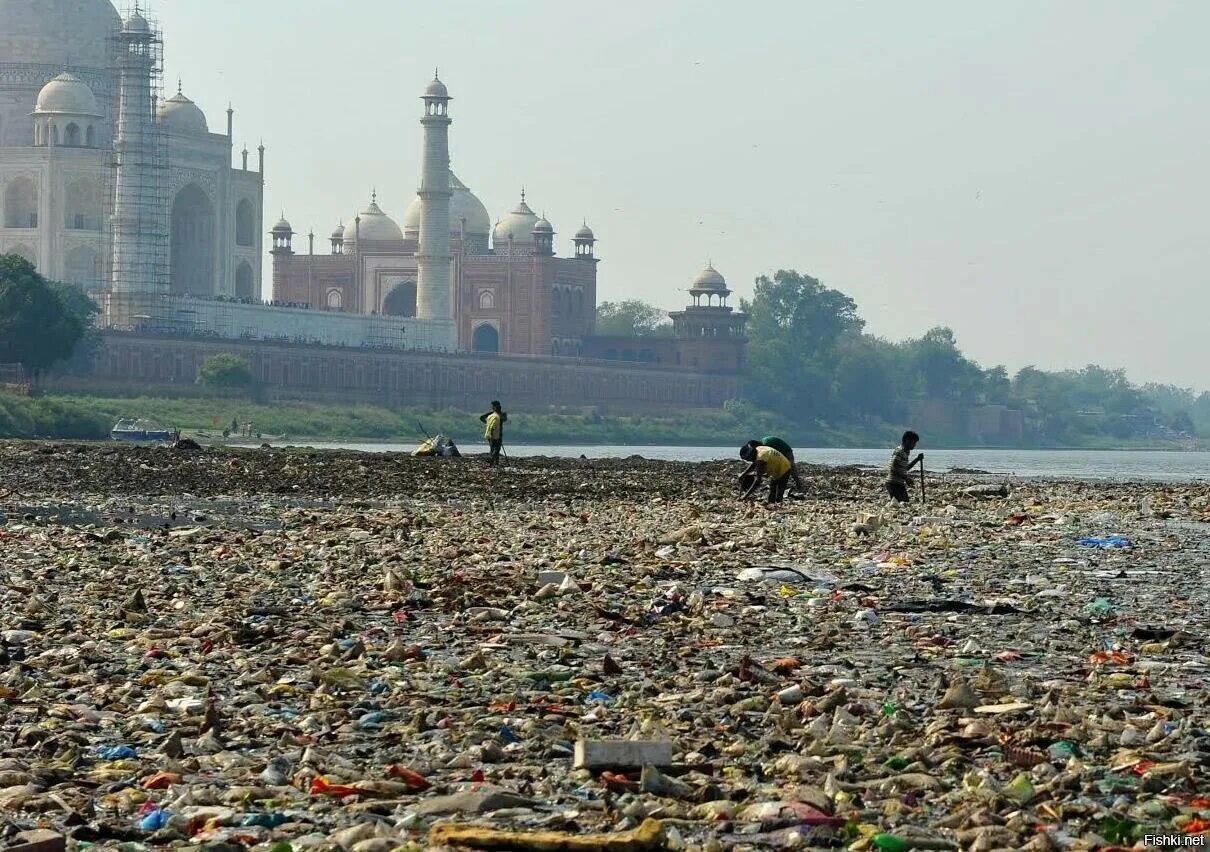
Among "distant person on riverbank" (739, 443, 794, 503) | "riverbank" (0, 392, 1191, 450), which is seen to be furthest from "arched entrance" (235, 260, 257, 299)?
"distant person on riverbank" (739, 443, 794, 503)

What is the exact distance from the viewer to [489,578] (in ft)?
43.1

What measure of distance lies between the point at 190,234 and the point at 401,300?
17763mm

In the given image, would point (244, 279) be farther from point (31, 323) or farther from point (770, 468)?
point (770, 468)

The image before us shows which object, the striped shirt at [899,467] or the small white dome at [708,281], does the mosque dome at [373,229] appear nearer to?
the small white dome at [708,281]

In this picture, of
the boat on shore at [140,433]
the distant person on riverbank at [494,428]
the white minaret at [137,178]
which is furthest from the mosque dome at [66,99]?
the distant person on riverbank at [494,428]

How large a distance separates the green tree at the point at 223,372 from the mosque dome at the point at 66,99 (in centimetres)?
1769

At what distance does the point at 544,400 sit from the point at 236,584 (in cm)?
8812

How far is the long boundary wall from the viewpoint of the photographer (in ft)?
271

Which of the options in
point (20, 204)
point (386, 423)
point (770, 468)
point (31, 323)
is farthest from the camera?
point (20, 204)

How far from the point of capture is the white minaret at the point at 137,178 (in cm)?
8688

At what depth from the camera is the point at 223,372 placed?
272ft

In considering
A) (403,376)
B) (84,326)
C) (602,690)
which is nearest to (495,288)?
(403,376)

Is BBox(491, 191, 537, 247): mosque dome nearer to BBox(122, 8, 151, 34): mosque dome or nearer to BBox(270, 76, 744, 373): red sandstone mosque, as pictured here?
BBox(270, 76, 744, 373): red sandstone mosque

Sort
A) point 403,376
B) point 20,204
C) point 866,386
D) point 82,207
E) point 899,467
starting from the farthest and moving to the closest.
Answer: point 866,386 < point 20,204 < point 82,207 < point 403,376 < point 899,467
